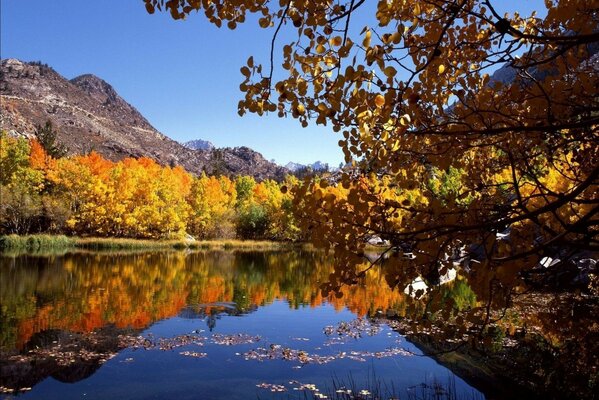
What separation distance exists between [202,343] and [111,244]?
129 ft

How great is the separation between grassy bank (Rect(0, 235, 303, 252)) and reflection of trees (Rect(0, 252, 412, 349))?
9.23 metres

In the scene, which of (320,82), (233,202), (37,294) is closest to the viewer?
(320,82)

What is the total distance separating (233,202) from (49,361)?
64.3 metres

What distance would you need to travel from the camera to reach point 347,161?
3.28m

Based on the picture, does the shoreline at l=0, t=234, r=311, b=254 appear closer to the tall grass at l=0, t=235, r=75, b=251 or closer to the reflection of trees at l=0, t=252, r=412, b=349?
the tall grass at l=0, t=235, r=75, b=251

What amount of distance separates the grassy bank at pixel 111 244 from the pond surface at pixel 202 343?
19.3 m

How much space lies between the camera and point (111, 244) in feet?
164

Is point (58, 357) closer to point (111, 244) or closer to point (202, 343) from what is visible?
point (202, 343)

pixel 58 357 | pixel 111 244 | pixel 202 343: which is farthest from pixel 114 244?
pixel 58 357

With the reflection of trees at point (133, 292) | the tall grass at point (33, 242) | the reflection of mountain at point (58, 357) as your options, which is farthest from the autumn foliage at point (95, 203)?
the reflection of mountain at point (58, 357)

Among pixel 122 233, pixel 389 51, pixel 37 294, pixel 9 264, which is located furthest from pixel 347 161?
pixel 122 233

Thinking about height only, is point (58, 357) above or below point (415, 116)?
below

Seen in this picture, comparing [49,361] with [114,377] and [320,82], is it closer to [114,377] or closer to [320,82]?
[114,377]

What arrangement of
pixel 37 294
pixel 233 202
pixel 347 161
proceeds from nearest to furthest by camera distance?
pixel 347 161 < pixel 37 294 < pixel 233 202
